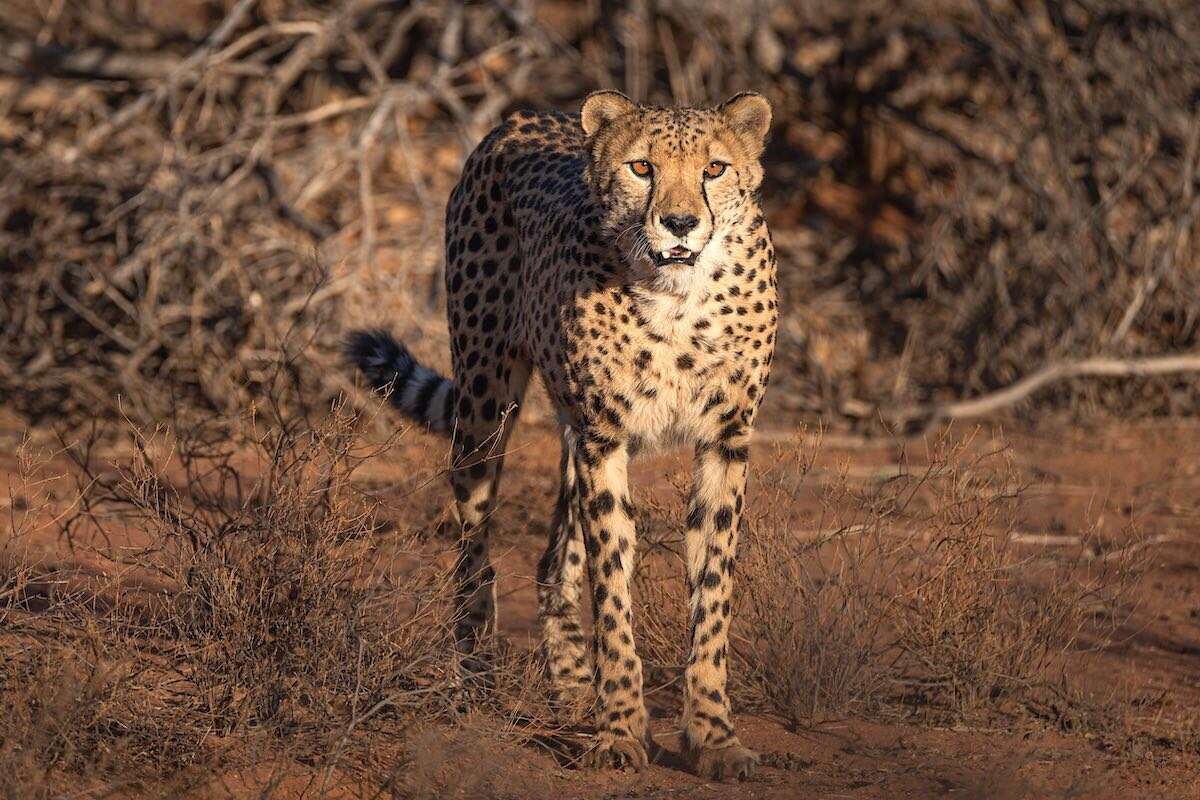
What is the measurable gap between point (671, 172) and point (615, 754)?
1.24 metres

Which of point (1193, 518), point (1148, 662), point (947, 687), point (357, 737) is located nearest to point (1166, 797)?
point (947, 687)

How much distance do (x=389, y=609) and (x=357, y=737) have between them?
0.42 m

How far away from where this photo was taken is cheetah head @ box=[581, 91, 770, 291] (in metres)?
3.43

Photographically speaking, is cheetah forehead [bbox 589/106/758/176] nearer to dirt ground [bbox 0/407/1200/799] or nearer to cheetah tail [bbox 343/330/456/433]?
dirt ground [bbox 0/407/1200/799]

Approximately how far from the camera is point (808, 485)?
238 inches

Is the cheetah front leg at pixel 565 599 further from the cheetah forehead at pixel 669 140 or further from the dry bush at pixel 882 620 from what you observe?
the cheetah forehead at pixel 669 140

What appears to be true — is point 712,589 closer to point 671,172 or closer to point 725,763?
point 725,763

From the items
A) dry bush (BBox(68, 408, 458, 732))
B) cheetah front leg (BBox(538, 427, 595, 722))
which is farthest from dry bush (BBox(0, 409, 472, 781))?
cheetah front leg (BBox(538, 427, 595, 722))

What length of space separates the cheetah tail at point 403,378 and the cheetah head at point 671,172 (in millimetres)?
871

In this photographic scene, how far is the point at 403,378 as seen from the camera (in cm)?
443

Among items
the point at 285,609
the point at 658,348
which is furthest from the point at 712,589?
the point at 285,609

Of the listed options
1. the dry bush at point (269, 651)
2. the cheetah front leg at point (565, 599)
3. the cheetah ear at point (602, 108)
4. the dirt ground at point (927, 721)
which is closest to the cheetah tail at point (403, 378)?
the dirt ground at point (927, 721)

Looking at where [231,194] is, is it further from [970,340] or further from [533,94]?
[970,340]

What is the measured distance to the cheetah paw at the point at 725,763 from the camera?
11.4ft
